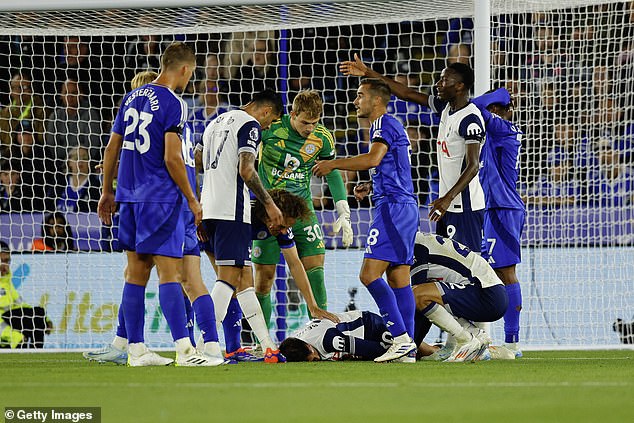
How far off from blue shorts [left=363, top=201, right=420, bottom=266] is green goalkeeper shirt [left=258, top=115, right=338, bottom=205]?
4.20 ft

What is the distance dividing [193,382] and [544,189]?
6.47 meters

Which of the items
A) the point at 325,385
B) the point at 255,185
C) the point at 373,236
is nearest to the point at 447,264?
the point at 373,236

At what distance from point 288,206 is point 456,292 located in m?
1.33

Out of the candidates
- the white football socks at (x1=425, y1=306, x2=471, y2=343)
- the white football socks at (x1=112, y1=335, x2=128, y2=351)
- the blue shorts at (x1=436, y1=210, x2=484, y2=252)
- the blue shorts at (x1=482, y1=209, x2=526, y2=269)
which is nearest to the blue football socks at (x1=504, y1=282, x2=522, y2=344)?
the blue shorts at (x1=482, y1=209, x2=526, y2=269)

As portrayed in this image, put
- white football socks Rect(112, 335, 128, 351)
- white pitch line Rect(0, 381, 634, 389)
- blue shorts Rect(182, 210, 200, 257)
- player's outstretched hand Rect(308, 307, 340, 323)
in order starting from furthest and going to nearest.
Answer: player's outstretched hand Rect(308, 307, 340, 323) < blue shorts Rect(182, 210, 200, 257) < white football socks Rect(112, 335, 128, 351) < white pitch line Rect(0, 381, 634, 389)

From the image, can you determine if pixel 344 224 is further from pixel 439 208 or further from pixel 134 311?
pixel 134 311

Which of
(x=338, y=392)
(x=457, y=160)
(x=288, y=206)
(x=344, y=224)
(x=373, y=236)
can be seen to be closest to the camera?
(x=338, y=392)

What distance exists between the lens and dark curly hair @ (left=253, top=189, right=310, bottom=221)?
712 centimetres

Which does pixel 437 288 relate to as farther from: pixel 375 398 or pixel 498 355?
pixel 375 398

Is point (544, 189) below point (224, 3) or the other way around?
below

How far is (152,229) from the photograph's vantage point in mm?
6059

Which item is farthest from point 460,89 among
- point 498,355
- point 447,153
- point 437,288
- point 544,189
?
point 544,189

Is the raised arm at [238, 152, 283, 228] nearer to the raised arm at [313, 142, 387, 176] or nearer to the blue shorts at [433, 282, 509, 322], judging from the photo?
the raised arm at [313, 142, 387, 176]

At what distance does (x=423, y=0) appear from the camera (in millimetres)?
8953
